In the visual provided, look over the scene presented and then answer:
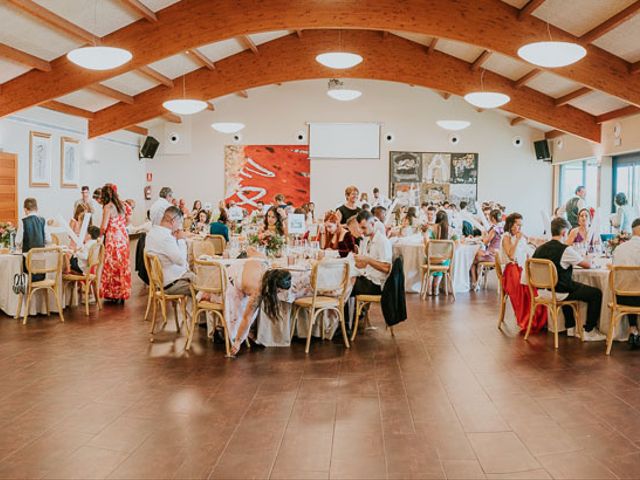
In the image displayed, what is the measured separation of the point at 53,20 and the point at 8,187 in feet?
10.4

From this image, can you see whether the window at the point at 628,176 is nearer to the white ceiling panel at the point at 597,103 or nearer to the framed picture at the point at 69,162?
the white ceiling panel at the point at 597,103

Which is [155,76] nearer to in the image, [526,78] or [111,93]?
[111,93]

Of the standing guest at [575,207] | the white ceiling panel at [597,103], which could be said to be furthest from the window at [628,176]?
the standing guest at [575,207]

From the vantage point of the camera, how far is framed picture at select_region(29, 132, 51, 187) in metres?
10.4

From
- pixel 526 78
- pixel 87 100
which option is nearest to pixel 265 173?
pixel 87 100

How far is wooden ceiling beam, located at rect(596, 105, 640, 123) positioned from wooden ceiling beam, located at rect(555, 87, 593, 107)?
71cm

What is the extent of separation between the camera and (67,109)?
455 inches

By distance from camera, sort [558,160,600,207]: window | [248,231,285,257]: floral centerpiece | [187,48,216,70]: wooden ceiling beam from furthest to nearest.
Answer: [558,160,600,207]: window
[187,48,216,70]: wooden ceiling beam
[248,231,285,257]: floral centerpiece

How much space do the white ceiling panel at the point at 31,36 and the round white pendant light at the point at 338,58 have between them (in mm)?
3601

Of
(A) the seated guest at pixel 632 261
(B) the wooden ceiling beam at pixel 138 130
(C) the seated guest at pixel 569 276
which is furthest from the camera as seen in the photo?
(B) the wooden ceiling beam at pixel 138 130

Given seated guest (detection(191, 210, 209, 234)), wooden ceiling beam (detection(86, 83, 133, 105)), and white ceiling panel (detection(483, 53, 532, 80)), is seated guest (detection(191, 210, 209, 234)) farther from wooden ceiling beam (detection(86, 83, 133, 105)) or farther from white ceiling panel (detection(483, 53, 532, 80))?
white ceiling panel (detection(483, 53, 532, 80))

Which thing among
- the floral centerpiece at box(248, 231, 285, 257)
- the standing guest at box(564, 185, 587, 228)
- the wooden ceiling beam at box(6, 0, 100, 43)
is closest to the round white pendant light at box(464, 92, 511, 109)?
the standing guest at box(564, 185, 587, 228)

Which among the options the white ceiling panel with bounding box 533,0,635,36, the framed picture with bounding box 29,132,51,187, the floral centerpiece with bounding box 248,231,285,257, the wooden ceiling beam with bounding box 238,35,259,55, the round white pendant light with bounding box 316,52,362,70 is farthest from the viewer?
the wooden ceiling beam with bounding box 238,35,259,55

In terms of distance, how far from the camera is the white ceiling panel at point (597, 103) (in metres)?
11.0
